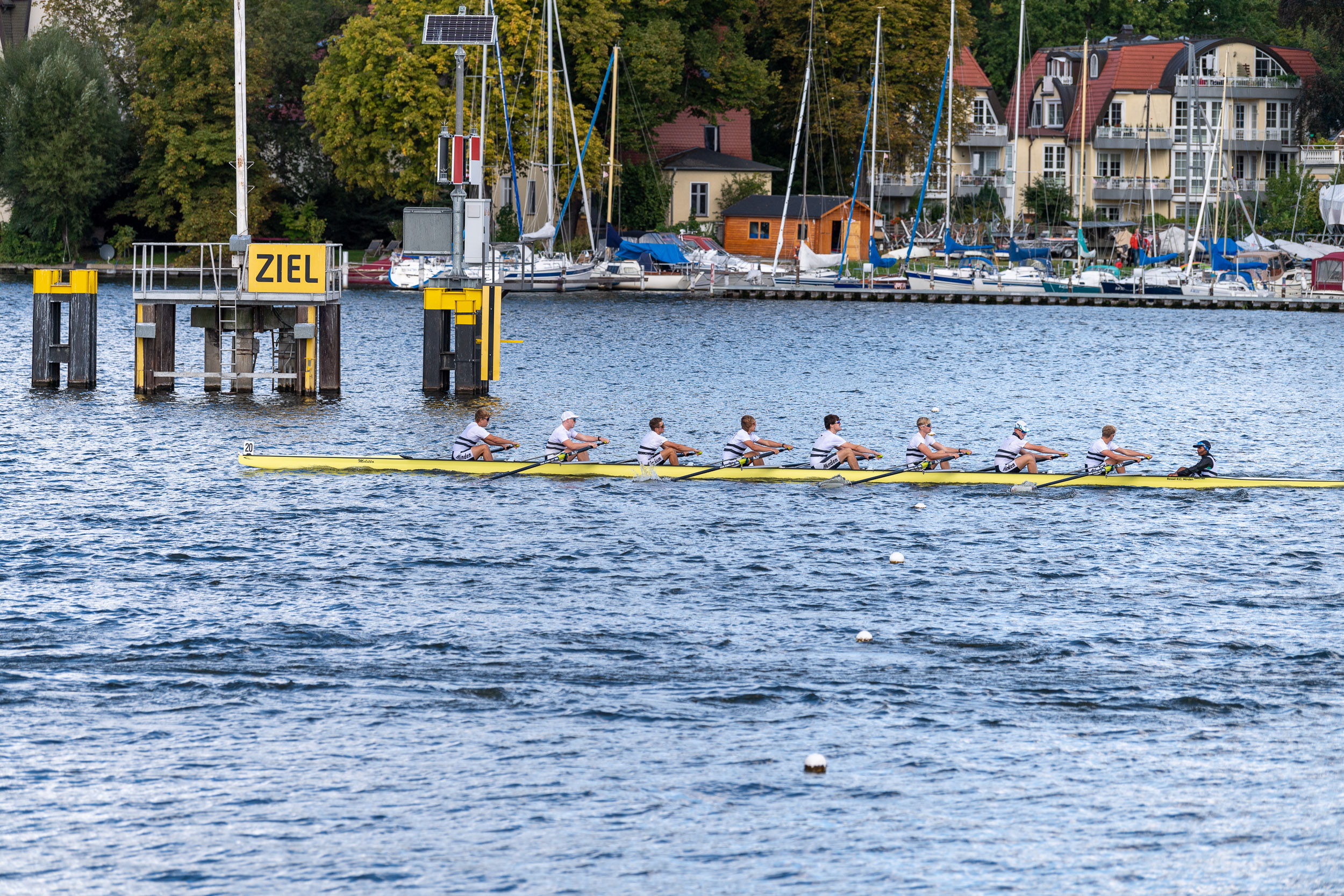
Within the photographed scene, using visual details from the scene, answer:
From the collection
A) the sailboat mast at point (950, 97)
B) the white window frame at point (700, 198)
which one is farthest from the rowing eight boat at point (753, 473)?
the white window frame at point (700, 198)

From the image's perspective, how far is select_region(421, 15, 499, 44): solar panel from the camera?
1811 inches

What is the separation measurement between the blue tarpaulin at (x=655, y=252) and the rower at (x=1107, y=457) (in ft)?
187

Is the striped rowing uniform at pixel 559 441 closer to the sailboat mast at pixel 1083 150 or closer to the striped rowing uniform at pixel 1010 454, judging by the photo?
the striped rowing uniform at pixel 1010 454

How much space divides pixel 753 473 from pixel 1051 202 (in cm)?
8076

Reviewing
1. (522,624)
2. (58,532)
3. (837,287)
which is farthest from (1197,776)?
(837,287)

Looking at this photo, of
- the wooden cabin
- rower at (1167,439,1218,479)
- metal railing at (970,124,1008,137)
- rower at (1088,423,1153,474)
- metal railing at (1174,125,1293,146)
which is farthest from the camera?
metal railing at (970,124,1008,137)

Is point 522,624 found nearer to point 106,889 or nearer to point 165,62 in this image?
point 106,889

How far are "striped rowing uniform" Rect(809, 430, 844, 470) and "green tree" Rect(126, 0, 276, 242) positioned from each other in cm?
6314

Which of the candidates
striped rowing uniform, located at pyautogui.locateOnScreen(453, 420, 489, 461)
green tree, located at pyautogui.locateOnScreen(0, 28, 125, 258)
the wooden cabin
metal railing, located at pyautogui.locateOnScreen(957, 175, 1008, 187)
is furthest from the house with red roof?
striped rowing uniform, located at pyautogui.locateOnScreen(453, 420, 489, 461)

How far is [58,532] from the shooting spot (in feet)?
88.9

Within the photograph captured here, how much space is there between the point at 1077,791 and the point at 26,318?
62.5 metres

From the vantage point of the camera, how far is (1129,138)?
363 ft

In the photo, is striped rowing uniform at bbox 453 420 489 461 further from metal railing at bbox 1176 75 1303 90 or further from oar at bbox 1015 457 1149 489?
metal railing at bbox 1176 75 1303 90

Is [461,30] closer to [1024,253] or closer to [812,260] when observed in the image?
[812,260]
